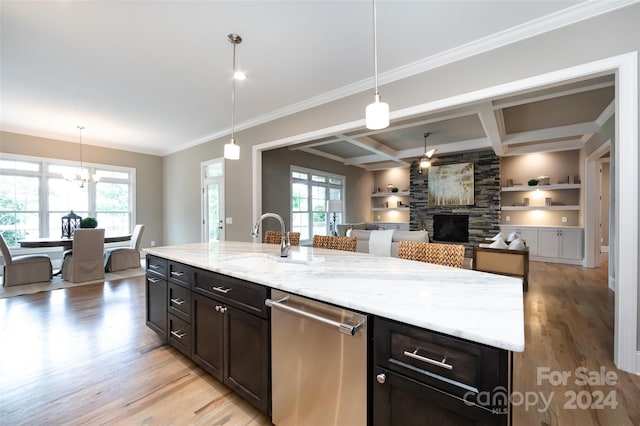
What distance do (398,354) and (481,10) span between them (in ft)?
8.72

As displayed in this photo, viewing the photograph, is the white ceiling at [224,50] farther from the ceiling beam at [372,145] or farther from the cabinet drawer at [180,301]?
the cabinet drawer at [180,301]

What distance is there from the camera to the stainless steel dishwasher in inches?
44.5

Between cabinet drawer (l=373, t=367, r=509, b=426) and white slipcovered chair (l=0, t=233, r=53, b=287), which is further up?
cabinet drawer (l=373, t=367, r=509, b=426)

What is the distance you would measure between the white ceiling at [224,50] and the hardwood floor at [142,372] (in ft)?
9.10

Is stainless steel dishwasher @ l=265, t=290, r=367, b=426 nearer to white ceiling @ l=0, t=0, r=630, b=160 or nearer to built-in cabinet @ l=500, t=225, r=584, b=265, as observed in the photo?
white ceiling @ l=0, t=0, r=630, b=160

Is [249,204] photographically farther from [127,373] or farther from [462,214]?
[462,214]

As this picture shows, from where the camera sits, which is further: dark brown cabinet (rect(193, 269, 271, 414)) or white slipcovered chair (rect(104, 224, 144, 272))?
white slipcovered chair (rect(104, 224, 144, 272))

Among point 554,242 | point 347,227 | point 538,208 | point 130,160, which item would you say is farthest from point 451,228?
Result: point 130,160

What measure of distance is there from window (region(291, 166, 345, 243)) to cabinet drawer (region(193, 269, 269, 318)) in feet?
16.5

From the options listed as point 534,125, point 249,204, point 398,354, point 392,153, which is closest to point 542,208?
point 534,125

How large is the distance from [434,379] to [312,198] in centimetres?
681

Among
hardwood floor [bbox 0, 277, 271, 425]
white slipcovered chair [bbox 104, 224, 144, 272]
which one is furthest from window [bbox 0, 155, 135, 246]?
hardwood floor [bbox 0, 277, 271, 425]

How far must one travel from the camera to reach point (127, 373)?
81.9 inches

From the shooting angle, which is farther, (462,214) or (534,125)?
(462,214)
